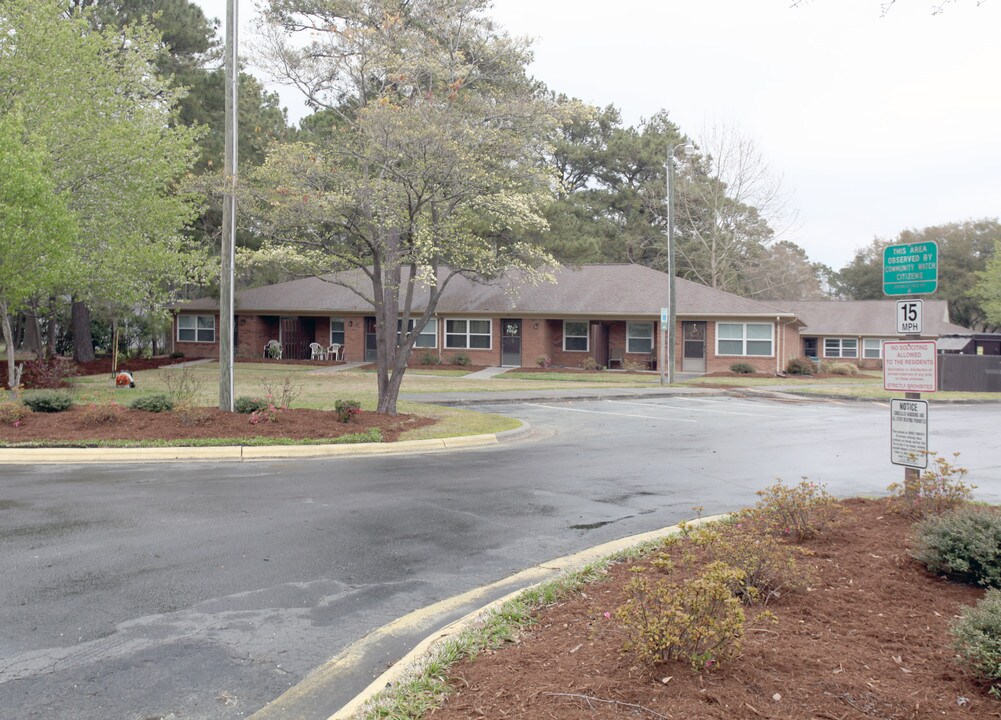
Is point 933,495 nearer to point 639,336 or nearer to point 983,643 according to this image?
point 983,643

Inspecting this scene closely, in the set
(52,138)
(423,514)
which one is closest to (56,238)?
(52,138)

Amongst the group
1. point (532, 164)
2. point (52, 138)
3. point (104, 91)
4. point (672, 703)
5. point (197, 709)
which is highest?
point (104, 91)

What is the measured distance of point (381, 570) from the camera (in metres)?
6.34

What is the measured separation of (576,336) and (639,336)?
117 inches

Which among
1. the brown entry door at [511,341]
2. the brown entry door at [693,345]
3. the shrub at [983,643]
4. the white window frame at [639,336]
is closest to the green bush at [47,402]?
the shrub at [983,643]

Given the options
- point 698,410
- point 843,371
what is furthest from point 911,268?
point 843,371

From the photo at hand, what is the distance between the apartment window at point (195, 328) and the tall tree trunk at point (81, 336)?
7.04m

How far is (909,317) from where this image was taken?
725 centimetres

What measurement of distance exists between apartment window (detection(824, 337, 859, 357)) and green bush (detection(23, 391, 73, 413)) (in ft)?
152

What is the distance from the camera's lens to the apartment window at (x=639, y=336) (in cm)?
3700

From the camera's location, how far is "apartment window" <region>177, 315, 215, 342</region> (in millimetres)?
41562

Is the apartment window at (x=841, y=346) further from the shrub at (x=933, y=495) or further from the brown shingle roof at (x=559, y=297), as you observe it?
the shrub at (x=933, y=495)

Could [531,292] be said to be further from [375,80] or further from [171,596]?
[171,596]

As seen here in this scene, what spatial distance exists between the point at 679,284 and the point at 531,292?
23.8 ft
